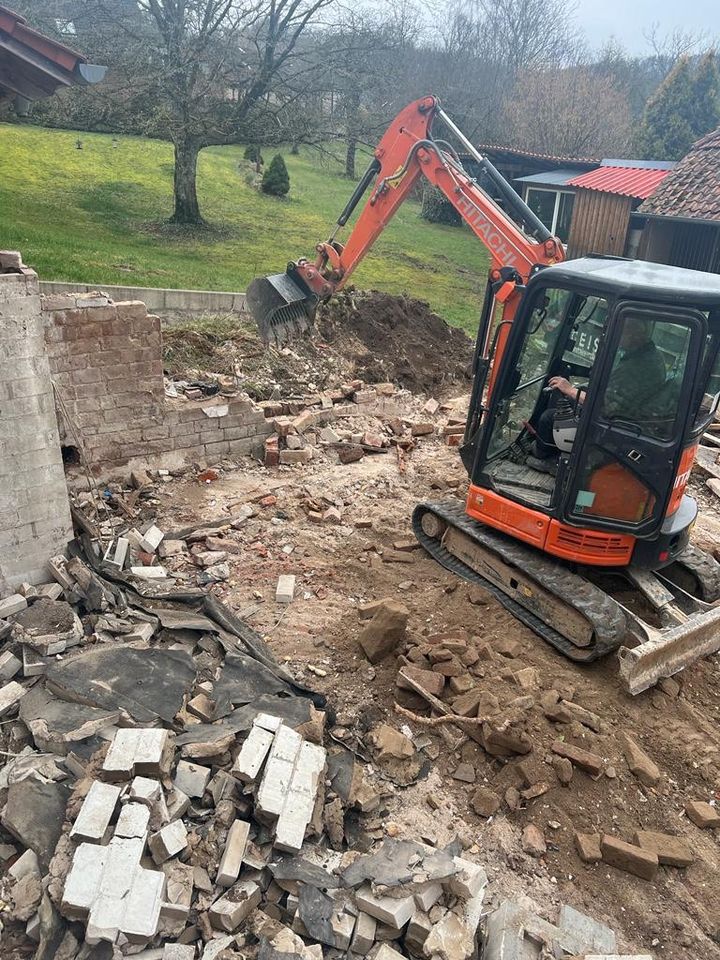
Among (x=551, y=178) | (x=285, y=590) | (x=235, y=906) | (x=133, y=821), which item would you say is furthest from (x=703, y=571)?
(x=551, y=178)

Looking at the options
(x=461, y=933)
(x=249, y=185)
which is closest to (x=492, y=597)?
(x=461, y=933)

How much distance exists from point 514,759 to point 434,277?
1535 cm

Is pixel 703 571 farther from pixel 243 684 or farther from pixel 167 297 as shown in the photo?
pixel 167 297

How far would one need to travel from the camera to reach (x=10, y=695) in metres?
4.32

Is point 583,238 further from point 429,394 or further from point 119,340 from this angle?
point 119,340

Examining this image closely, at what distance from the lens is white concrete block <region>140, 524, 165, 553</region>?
21.1 ft

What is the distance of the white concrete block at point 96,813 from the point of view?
11.1 ft

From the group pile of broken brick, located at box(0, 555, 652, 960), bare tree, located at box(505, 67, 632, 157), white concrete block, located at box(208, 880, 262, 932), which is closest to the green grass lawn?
bare tree, located at box(505, 67, 632, 157)

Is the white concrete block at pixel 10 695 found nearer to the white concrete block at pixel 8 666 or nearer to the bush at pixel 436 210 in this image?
the white concrete block at pixel 8 666

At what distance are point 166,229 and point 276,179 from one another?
292 inches

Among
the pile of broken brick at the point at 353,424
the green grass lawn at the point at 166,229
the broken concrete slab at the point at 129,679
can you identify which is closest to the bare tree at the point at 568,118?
the green grass lawn at the point at 166,229

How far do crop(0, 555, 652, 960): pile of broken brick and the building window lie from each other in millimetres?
20002

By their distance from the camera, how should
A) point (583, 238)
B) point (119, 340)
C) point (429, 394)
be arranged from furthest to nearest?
1. point (583, 238)
2. point (429, 394)
3. point (119, 340)

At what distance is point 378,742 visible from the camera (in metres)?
4.57
